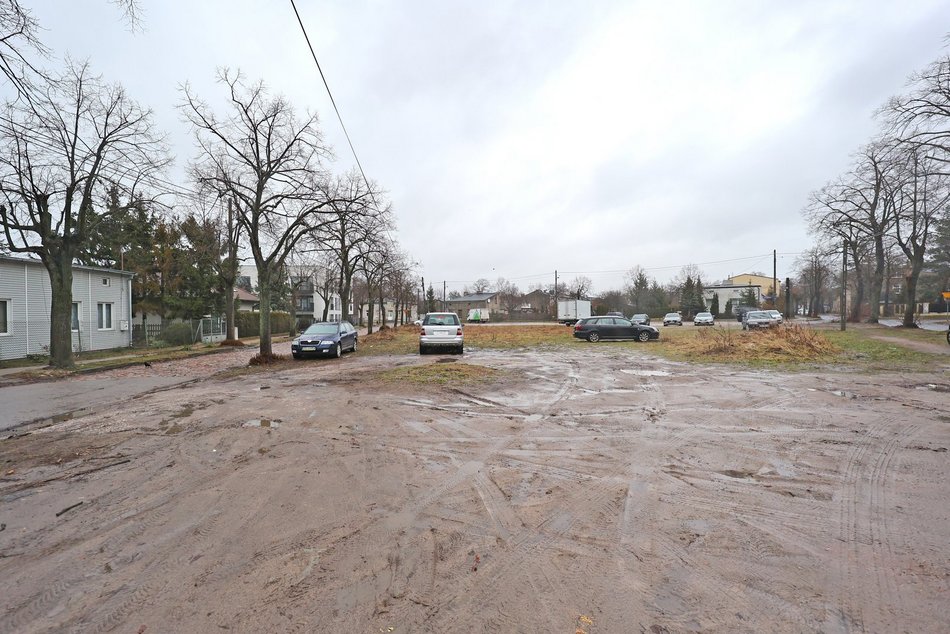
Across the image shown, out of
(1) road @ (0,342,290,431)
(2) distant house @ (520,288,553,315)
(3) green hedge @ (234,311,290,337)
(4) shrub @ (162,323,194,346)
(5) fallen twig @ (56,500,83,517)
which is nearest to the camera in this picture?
(5) fallen twig @ (56,500,83,517)

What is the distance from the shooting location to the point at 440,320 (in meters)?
19.7

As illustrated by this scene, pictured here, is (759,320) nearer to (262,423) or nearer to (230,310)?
(262,423)

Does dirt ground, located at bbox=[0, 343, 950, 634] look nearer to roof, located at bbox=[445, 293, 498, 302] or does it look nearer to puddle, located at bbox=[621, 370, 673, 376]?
puddle, located at bbox=[621, 370, 673, 376]

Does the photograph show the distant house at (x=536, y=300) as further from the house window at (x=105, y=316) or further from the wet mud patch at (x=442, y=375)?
the wet mud patch at (x=442, y=375)

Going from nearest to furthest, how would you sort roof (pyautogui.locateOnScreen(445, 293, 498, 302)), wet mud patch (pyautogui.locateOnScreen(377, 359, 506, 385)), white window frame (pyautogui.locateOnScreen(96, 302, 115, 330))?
wet mud patch (pyautogui.locateOnScreen(377, 359, 506, 385)) → white window frame (pyautogui.locateOnScreen(96, 302, 115, 330)) → roof (pyautogui.locateOnScreen(445, 293, 498, 302))

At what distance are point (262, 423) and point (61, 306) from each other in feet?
47.0

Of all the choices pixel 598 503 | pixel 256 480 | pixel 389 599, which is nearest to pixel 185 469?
pixel 256 480

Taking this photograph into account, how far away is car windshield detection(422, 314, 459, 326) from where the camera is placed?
1949 centimetres

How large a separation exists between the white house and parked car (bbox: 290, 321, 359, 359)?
11.3 meters

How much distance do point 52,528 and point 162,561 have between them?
56.5 inches

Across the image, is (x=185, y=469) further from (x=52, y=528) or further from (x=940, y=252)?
(x=940, y=252)

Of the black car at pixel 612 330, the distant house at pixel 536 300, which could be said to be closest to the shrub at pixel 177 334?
the black car at pixel 612 330

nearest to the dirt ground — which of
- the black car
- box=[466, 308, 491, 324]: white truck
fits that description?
the black car

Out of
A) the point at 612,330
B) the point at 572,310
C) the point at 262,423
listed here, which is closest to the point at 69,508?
the point at 262,423
